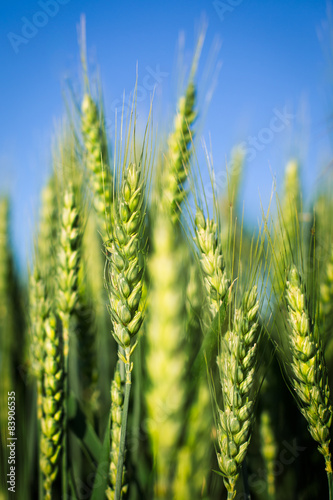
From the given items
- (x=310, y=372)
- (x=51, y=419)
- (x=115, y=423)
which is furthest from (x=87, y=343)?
(x=310, y=372)

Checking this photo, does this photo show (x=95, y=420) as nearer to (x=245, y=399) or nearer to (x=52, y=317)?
(x=52, y=317)

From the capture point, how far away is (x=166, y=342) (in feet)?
1.45

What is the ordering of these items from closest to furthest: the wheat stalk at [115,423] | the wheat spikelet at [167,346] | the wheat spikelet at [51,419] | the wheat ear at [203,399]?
the wheat spikelet at [167,346] < the wheat ear at [203,399] < the wheat stalk at [115,423] < the wheat spikelet at [51,419]

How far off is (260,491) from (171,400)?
2.89 feet

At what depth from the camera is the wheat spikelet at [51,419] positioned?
2.68ft

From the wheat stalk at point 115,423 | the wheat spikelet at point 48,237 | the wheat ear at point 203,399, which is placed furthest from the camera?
the wheat spikelet at point 48,237

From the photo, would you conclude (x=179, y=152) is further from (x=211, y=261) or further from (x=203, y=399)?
(x=203, y=399)

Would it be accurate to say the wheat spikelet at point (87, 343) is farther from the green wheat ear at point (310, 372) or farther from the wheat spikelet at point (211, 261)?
the green wheat ear at point (310, 372)

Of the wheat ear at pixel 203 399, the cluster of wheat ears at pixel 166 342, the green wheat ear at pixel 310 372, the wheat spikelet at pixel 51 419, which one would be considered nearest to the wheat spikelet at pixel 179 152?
the cluster of wheat ears at pixel 166 342

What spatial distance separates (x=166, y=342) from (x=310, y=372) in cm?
44

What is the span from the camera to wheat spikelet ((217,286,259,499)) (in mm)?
672

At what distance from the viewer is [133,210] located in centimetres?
69

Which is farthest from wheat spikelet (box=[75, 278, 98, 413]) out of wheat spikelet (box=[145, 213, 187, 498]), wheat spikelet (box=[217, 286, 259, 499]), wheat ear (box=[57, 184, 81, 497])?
wheat spikelet (box=[145, 213, 187, 498])

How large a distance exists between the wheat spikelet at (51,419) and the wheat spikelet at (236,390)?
0.39 meters
